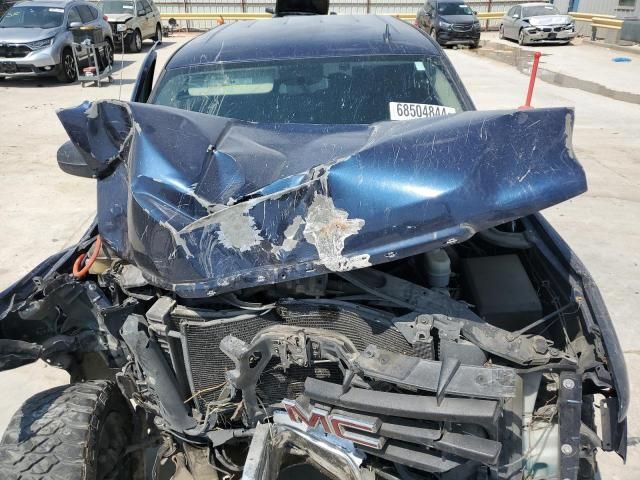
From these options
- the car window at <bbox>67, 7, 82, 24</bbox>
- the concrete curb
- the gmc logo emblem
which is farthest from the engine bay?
the concrete curb

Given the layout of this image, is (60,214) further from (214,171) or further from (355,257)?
(355,257)

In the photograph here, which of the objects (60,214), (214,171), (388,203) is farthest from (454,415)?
(60,214)

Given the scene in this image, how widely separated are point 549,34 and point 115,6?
46.3ft

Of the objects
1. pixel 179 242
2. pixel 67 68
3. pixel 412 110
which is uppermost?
pixel 412 110

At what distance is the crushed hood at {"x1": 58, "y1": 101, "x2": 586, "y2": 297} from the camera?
1.63m

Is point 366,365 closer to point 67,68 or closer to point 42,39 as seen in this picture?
point 42,39

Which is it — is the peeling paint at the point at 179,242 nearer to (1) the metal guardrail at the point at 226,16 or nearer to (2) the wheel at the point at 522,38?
(2) the wheel at the point at 522,38

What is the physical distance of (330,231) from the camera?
5.44 ft

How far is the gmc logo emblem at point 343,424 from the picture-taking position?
1.65 metres

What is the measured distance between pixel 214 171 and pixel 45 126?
8280mm

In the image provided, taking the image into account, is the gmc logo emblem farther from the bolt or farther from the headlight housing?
the headlight housing

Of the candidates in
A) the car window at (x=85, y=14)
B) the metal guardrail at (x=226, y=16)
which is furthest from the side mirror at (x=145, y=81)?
the metal guardrail at (x=226, y=16)

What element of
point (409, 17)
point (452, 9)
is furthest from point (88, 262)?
point (409, 17)

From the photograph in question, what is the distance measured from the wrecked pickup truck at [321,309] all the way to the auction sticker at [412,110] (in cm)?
54
